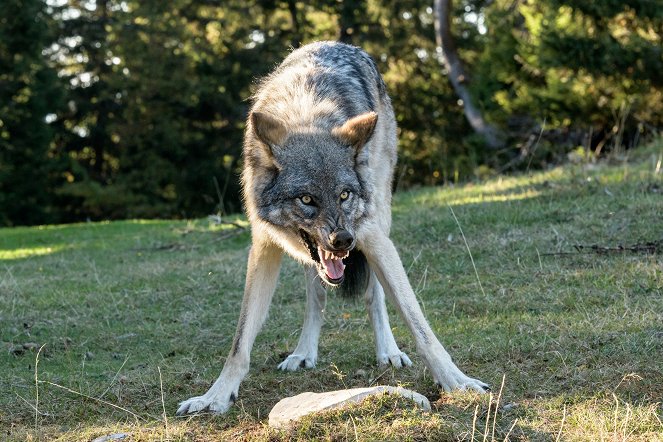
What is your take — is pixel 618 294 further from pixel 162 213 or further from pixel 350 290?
pixel 162 213

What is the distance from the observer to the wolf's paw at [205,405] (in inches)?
174

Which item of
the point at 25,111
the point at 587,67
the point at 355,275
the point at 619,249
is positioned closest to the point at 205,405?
the point at 355,275

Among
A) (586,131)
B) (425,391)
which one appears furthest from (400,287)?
(586,131)

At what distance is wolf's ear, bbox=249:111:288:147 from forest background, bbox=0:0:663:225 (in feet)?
54.0

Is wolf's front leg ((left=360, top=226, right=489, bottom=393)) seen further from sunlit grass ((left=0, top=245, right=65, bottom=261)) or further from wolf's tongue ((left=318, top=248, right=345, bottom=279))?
sunlit grass ((left=0, top=245, right=65, bottom=261))

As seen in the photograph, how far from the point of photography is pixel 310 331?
542cm

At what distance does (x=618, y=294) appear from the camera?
599cm

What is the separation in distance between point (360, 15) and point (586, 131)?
9966 mm

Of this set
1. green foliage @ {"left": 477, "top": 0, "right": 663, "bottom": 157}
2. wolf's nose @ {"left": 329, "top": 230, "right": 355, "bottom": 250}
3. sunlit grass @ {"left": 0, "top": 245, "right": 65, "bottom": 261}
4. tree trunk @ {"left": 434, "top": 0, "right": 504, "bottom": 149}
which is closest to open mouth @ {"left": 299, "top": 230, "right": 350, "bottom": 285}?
wolf's nose @ {"left": 329, "top": 230, "right": 355, "bottom": 250}

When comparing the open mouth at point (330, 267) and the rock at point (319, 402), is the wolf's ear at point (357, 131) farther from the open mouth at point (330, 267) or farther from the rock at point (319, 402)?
the rock at point (319, 402)

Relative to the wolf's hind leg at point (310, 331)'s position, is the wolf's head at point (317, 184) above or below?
above

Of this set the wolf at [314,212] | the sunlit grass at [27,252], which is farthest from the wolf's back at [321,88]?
the sunlit grass at [27,252]

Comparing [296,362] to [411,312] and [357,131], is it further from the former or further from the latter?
[357,131]

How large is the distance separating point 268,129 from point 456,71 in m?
19.0
